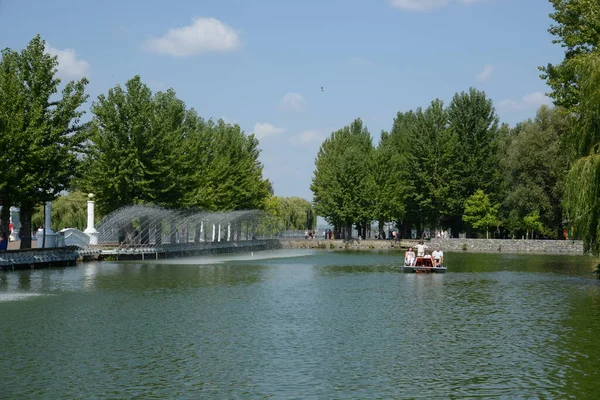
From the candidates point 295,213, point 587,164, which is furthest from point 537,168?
point 295,213

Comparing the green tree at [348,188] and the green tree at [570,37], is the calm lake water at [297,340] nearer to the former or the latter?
the green tree at [570,37]

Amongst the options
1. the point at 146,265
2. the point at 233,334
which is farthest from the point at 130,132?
the point at 233,334

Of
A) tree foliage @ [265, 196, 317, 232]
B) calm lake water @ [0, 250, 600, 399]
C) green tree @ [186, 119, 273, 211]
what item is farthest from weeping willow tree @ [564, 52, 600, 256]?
tree foliage @ [265, 196, 317, 232]

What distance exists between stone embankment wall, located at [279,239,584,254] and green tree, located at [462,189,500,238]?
292cm

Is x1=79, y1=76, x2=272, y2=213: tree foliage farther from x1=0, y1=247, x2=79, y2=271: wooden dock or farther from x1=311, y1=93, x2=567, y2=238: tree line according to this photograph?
x1=311, y1=93, x2=567, y2=238: tree line

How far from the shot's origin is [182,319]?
30688 millimetres

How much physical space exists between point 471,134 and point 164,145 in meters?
53.3

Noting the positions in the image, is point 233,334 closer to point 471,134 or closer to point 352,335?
point 352,335

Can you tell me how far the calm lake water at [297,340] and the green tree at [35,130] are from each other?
1290 centimetres

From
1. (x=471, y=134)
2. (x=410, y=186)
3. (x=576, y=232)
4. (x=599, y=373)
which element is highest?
(x=471, y=134)

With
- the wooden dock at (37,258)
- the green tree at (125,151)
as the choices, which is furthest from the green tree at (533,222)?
the wooden dock at (37,258)

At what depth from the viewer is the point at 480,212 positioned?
109062 mm

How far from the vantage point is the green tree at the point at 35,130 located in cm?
5650

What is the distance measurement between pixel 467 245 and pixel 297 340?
8479 cm
